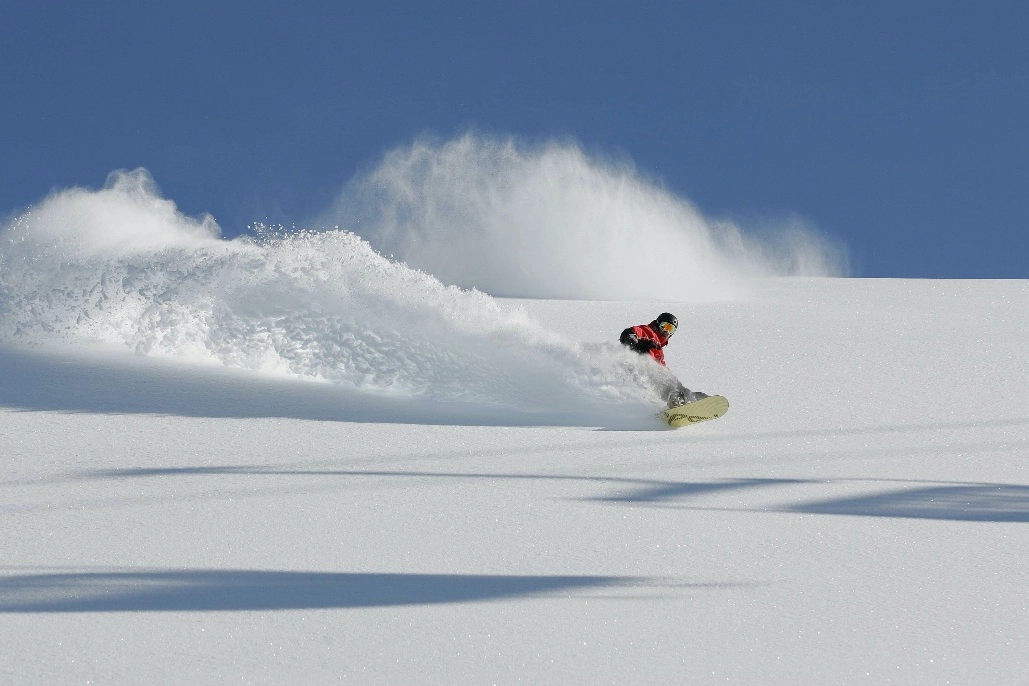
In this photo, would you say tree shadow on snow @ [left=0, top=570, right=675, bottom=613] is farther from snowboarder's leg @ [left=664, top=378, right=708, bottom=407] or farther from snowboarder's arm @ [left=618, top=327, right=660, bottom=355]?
snowboarder's arm @ [left=618, top=327, right=660, bottom=355]

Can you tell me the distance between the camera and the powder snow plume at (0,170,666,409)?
8.24 m

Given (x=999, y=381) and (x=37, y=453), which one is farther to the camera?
(x=999, y=381)

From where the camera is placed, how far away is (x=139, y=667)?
3168 millimetres

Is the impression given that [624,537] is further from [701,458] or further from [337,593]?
[701,458]

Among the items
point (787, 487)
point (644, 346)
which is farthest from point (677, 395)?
point (787, 487)

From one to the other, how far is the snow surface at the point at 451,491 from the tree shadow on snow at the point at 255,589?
15 millimetres

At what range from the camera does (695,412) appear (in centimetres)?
732

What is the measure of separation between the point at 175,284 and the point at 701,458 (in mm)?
5827

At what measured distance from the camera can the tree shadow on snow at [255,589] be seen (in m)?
3.62

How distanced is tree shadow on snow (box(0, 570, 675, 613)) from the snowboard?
3317 mm

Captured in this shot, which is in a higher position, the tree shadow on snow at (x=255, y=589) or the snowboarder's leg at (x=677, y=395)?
the snowboarder's leg at (x=677, y=395)

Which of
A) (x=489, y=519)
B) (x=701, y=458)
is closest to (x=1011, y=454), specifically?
(x=701, y=458)

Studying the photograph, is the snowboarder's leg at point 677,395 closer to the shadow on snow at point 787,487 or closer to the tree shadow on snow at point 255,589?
the shadow on snow at point 787,487

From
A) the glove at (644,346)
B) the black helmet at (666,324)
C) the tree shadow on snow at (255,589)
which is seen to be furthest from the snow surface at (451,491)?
the black helmet at (666,324)
